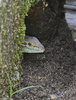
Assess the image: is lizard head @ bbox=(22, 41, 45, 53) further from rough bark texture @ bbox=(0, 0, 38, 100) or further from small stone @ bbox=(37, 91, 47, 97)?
small stone @ bbox=(37, 91, 47, 97)

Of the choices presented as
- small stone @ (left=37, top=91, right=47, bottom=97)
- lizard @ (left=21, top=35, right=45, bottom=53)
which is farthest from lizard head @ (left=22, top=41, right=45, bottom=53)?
small stone @ (left=37, top=91, right=47, bottom=97)

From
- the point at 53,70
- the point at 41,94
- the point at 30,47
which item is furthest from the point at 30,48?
the point at 41,94

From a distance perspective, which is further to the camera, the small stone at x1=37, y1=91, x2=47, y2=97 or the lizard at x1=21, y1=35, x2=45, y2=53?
the lizard at x1=21, y1=35, x2=45, y2=53

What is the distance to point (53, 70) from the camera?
2008 millimetres

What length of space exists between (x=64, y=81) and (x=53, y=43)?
63 centimetres

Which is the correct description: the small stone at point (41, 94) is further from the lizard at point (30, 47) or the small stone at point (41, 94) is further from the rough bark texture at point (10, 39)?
the lizard at point (30, 47)

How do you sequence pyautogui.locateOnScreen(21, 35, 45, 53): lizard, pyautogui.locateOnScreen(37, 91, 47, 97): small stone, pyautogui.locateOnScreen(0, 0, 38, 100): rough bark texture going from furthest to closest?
1. pyautogui.locateOnScreen(21, 35, 45, 53): lizard
2. pyautogui.locateOnScreen(37, 91, 47, 97): small stone
3. pyautogui.locateOnScreen(0, 0, 38, 100): rough bark texture

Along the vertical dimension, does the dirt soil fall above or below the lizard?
below

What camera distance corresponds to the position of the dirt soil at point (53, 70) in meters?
1.67

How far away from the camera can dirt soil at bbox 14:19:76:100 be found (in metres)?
1.67

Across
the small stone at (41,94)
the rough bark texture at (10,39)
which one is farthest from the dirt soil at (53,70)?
the rough bark texture at (10,39)

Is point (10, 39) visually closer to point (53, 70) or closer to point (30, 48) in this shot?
point (30, 48)

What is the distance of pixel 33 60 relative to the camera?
2.07 metres

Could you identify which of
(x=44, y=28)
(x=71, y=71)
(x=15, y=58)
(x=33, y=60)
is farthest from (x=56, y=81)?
(x=44, y=28)
